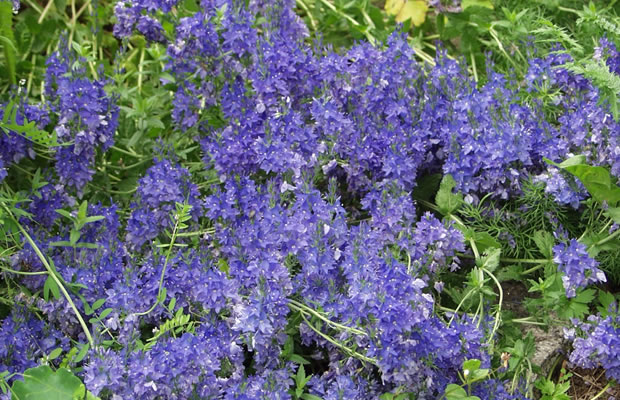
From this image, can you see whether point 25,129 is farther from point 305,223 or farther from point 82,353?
point 305,223

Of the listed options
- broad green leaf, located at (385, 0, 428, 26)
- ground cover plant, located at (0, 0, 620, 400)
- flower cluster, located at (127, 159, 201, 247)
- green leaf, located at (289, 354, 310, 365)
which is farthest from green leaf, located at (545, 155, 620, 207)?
broad green leaf, located at (385, 0, 428, 26)

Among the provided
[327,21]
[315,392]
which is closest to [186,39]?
[327,21]

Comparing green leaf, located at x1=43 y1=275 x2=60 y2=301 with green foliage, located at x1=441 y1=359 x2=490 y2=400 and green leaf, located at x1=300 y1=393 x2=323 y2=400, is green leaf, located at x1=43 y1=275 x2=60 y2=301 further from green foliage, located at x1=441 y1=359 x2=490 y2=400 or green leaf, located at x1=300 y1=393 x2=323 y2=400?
green foliage, located at x1=441 y1=359 x2=490 y2=400

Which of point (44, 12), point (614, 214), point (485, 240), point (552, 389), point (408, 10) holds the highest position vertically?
point (44, 12)

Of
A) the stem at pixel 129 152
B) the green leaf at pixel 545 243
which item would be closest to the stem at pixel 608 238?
the green leaf at pixel 545 243

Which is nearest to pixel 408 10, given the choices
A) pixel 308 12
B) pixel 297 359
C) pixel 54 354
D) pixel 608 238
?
pixel 308 12

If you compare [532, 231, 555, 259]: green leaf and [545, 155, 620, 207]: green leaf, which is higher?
[545, 155, 620, 207]: green leaf

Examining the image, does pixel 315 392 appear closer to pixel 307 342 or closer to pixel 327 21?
pixel 307 342

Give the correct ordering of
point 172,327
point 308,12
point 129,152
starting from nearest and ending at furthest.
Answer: point 172,327 → point 129,152 → point 308,12

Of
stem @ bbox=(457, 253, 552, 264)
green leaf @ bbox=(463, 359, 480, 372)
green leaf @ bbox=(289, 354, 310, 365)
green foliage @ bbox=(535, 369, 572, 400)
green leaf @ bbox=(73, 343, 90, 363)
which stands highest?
green leaf @ bbox=(73, 343, 90, 363)
